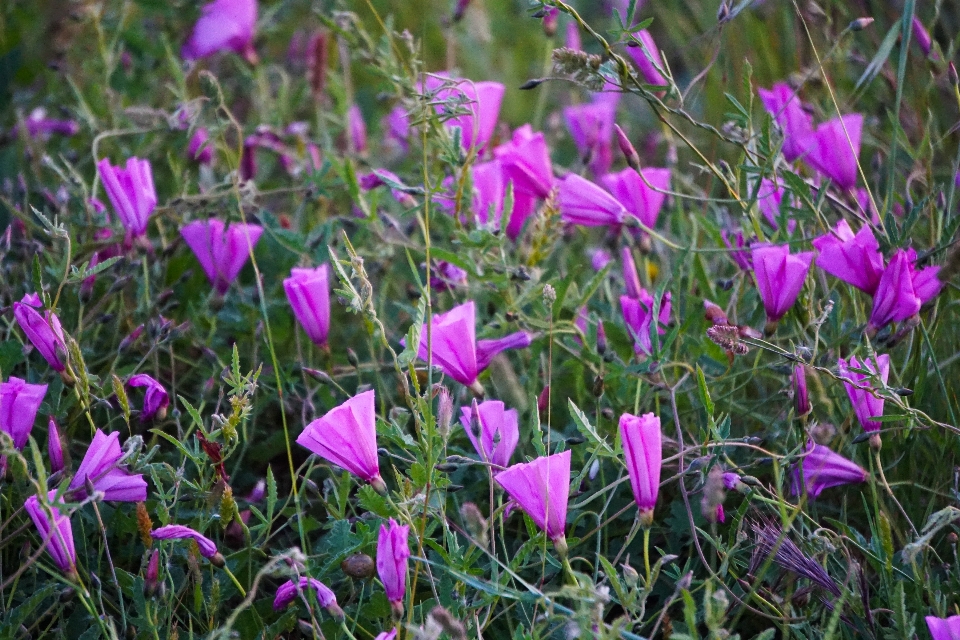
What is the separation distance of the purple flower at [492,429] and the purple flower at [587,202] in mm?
427

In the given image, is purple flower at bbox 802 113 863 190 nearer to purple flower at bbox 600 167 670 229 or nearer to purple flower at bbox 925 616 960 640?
purple flower at bbox 600 167 670 229

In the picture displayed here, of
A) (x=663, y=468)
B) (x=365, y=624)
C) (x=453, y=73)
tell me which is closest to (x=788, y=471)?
(x=663, y=468)

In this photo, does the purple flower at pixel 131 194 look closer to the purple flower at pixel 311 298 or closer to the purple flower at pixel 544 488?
the purple flower at pixel 311 298

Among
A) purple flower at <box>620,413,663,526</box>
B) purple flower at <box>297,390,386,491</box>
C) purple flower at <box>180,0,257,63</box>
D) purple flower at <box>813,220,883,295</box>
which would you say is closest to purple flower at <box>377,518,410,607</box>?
purple flower at <box>297,390,386,491</box>

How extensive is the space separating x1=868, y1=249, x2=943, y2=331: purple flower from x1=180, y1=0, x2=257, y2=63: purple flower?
1629mm

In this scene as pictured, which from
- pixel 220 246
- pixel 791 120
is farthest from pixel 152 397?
pixel 791 120

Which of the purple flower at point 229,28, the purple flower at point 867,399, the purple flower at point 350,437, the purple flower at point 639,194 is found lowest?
the purple flower at point 867,399

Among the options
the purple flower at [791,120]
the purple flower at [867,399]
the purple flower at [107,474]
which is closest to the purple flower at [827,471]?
the purple flower at [867,399]

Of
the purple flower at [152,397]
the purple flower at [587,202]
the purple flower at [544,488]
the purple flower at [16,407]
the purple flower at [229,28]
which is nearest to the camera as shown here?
the purple flower at [544,488]

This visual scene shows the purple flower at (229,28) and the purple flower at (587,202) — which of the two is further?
the purple flower at (229,28)

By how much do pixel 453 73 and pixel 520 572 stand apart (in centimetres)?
119

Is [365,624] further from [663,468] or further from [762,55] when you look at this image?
[762,55]

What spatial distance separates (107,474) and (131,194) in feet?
1.94

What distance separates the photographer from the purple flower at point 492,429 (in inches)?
49.4
